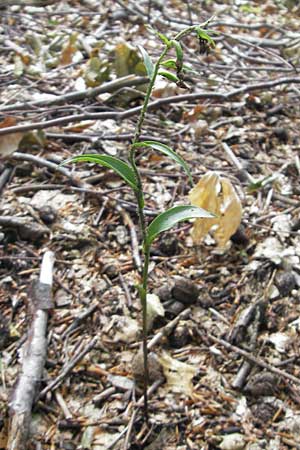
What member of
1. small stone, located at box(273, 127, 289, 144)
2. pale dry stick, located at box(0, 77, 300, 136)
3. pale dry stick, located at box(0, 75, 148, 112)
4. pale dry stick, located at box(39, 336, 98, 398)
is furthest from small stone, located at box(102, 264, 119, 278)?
small stone, located at box(273, 127, 289, 144)

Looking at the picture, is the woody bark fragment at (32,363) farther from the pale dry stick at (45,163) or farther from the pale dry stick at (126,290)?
the pale dry stick at (45,163)

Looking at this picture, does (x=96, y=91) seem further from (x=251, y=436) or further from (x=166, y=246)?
(x=251, y=436)

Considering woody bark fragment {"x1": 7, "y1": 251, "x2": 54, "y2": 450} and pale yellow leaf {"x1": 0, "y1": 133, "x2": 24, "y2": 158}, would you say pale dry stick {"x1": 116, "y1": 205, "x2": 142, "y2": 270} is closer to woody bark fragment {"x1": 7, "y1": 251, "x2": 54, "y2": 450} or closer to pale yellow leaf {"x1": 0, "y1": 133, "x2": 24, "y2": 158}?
woody bark fragment {"x1": 7, "y1": 251, "x2": 54, "y2": 450}

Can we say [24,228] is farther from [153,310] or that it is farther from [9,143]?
[153,310]

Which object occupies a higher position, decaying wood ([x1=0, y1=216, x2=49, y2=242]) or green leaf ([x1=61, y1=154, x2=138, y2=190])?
green leaf ([x1=61, y1=154, x2=138, y2=190])

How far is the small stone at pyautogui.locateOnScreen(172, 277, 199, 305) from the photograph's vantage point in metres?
1.31

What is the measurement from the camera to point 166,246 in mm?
1481

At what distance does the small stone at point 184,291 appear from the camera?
1314 mm

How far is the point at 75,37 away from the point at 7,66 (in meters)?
0.37

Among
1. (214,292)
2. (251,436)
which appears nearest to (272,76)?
(214,292)

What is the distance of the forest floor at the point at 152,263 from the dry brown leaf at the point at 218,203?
74mm

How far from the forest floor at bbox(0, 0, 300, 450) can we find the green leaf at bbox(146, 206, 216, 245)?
0.42m

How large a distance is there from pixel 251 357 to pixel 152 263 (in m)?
0.40

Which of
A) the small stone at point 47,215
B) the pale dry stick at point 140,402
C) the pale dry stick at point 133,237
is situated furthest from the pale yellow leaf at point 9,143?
the pale dry stick at point 140,402
